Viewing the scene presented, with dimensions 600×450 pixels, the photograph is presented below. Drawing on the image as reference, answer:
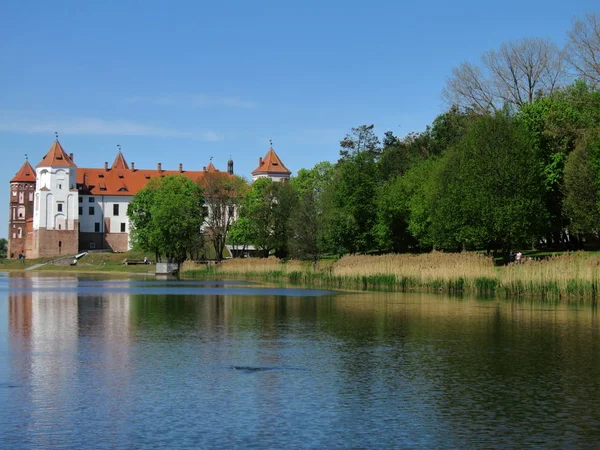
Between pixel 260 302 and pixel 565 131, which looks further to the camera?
pixel 565 131

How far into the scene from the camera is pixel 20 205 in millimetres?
146500

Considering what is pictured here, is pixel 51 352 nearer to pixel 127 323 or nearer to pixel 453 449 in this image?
pixel 127 323

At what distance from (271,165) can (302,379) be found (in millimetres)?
128806

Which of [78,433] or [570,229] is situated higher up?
[570,229]

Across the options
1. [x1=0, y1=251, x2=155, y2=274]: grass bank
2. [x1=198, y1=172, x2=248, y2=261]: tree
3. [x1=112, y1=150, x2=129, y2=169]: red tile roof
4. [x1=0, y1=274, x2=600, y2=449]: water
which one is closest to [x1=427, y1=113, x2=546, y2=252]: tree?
[x1=0, y1=274, x2=600, y2=449]: water

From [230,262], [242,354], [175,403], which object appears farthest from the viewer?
[230,262]

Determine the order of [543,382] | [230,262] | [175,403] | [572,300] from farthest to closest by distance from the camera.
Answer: [230,262]
[572,300]
[543,382]
[175,403]

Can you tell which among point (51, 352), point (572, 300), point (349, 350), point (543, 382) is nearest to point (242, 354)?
point (349, 350)

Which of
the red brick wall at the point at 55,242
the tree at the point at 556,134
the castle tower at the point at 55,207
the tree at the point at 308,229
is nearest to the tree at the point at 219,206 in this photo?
the tree at the point at 308,229

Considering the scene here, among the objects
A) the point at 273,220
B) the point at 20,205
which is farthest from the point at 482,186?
the point at 20,205

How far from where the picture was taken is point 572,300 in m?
32.2

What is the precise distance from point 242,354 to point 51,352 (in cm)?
420

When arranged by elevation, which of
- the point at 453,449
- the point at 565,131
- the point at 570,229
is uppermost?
the point at 565,131

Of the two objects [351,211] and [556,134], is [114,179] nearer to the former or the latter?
[351,211]
